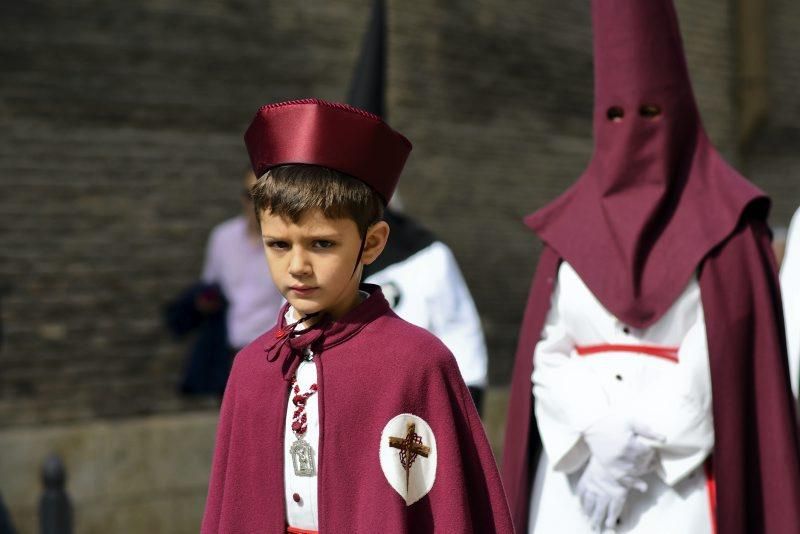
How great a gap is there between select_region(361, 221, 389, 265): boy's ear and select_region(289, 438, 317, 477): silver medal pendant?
371 millimetres

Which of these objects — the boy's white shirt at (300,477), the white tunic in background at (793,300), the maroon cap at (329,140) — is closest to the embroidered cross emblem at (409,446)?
the boy's white shirt at (300,477)

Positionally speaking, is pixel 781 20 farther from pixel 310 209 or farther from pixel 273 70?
pixel 310 209

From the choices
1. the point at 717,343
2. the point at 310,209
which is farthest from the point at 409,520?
the point at 717,343

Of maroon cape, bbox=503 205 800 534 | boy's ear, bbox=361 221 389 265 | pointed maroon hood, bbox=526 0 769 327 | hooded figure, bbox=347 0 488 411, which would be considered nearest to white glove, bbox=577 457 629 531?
maroon cape, bbox=503 205 800 534

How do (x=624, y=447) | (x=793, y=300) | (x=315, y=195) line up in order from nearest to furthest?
(x=315, y=195) < (x=624, y=447) < (x=793, y=300)

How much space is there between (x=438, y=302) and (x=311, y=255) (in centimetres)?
231

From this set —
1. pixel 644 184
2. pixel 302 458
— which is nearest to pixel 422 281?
pixel 644 184

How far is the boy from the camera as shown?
8.25 feet

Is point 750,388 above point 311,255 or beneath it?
beneath

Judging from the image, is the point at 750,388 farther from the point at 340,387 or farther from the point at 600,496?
the point at 340,387

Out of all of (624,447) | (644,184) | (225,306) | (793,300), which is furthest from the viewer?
(225,306)

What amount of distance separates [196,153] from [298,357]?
5.67m

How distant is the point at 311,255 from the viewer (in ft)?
8.21

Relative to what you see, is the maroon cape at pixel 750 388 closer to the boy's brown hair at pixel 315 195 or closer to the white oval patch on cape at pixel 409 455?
the white oval patch on cape at pixel 409 455
